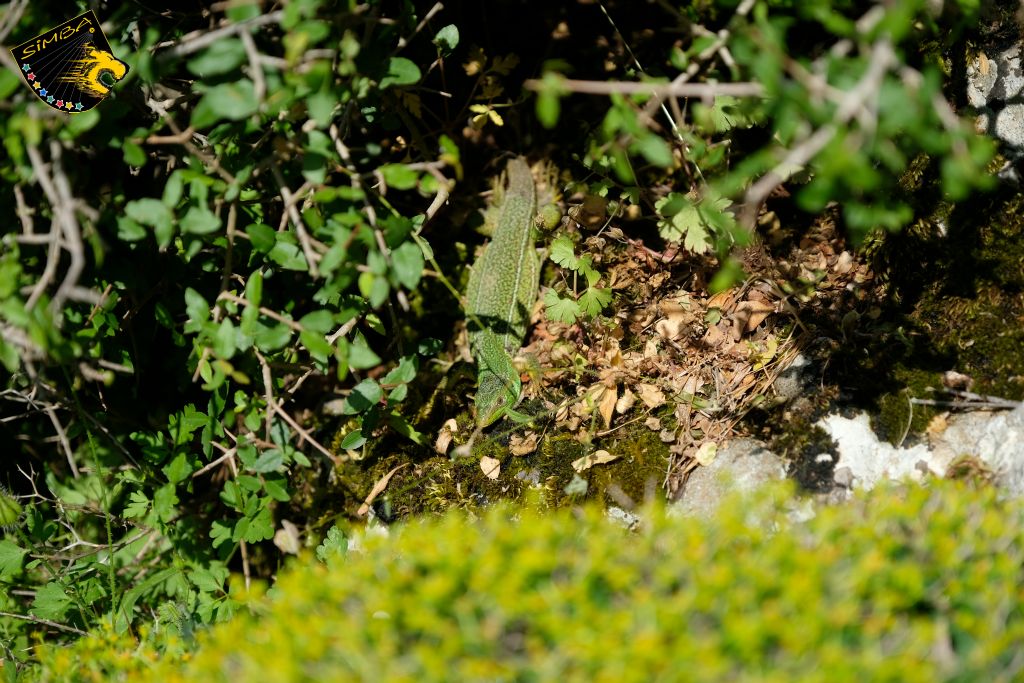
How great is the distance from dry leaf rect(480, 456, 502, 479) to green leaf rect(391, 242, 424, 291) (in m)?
1.30

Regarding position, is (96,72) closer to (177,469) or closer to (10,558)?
(177,469)

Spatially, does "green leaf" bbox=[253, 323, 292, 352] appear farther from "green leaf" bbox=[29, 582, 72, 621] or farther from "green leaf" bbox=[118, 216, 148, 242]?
"green leaf" bbox=[29, 582, 72, 621]

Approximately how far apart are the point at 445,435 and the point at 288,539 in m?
0.93

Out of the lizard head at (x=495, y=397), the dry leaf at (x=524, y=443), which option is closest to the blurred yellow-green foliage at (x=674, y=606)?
the dry leaf at (x=524, y=443)

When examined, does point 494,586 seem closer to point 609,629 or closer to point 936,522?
point 609,629

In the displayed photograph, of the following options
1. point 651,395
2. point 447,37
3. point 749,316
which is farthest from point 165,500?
point 749,316

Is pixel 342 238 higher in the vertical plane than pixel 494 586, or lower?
higher

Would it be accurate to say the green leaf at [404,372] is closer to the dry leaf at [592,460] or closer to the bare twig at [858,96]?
the dry leaf at [592,460]

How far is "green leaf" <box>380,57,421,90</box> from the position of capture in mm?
2537

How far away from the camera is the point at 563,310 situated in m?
3.54

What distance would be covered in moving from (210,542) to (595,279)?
7.17 ft

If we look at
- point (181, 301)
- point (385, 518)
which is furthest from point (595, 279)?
point (181, 301)

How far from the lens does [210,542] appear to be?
11.5ft

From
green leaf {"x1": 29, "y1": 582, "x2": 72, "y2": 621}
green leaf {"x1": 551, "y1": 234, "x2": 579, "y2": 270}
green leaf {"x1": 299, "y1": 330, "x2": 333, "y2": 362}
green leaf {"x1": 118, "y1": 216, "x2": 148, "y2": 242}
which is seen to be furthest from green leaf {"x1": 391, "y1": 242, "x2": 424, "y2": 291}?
green leaf {"x1": 29, "y1": 582, "x2": 72, "y2": 621}
